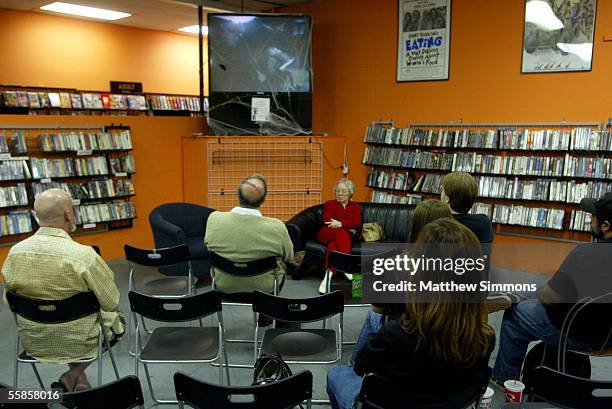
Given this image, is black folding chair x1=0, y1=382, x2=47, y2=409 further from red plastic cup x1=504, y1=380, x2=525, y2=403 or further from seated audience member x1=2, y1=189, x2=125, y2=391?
red plastic cup x1=504, y1=380, x2=525, y2=403

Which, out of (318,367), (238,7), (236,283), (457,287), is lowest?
(318,367)

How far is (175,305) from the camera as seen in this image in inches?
118

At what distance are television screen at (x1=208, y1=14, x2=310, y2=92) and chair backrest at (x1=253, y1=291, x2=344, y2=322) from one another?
463cm

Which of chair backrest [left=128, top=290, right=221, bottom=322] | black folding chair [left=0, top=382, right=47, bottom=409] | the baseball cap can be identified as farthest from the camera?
chair backrest [left=128, top=290, right=221, bottom=322]

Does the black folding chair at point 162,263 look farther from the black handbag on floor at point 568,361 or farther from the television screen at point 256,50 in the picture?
the television screen at point 256,50

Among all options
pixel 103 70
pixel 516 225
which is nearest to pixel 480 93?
pixel 516 225

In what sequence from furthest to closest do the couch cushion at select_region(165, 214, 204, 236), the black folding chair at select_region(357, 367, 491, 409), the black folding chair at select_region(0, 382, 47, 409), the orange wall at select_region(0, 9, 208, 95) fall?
1. the orange wall at select_region(0, 9, 208, 95)
2. the couch cushion at select_region(165, 214, 204, 236)
3. the black folding chair at select_region(357, 367, 491, 409)
4. the black folding chair at select_region(0, 382, 47, 409)

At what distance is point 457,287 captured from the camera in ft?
6.40

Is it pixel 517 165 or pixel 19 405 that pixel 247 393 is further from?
pixel 517 165

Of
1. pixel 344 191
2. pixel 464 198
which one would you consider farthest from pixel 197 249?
pixel 464 198

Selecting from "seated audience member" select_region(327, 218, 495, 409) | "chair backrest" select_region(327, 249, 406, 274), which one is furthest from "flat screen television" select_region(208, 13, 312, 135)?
"seated audience member" select_region(327, 218, 495, 409)

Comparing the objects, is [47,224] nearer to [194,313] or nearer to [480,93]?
[194,313]

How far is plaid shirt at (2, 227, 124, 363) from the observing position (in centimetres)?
282

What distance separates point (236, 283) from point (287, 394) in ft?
6.13
